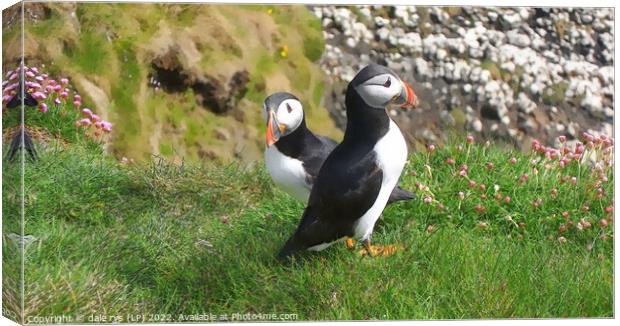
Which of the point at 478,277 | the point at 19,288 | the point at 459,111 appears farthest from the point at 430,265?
the point at 19,288

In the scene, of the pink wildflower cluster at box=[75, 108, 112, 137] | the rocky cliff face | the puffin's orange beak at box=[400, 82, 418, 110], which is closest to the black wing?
the puffin's orange beak at box=[400, 82, 418, 110]

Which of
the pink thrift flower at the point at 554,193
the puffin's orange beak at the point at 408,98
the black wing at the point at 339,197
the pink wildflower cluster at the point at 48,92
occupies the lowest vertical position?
the pink thrift flower at the point at 554,193

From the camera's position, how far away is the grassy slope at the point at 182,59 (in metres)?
7.00

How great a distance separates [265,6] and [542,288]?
1990 millimetres

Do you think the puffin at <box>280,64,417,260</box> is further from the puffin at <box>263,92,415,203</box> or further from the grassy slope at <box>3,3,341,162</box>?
the grassy slope at <box>3,3,341,162</box>

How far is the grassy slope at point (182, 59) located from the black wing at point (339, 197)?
1.38ft

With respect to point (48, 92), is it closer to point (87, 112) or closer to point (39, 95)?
point (39, 95)

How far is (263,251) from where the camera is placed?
693cm

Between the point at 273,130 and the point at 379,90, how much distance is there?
55cm

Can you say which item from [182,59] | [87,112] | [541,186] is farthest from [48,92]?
[541,186]

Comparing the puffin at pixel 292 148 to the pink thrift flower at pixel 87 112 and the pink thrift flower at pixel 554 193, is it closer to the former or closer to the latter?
the pink thrift flower at pixel 87 112

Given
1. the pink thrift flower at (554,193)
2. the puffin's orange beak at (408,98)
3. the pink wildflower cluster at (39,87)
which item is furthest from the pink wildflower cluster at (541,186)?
the pink wildflower cluster at (39,87)

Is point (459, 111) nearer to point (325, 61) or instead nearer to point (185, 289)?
point (325, 61)

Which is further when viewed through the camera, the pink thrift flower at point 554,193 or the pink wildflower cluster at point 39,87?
the pink thrift flower at point 554,193
